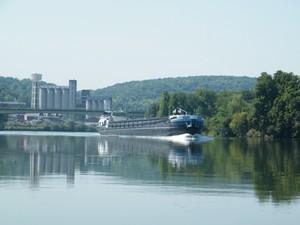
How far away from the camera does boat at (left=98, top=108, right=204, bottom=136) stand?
133 metres

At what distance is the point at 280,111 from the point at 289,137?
469 cm

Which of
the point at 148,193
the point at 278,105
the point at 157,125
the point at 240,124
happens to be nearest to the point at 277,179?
the point at 148,193

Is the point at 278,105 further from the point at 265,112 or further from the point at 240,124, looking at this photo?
the point at 240,124

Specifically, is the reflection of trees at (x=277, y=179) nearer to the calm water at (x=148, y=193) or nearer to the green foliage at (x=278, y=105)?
the calm water at (x=148, y=193)

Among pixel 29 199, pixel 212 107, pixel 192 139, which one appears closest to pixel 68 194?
pixel 29 199

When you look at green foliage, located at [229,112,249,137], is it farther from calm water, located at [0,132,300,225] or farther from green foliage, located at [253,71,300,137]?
calm water, located at [0,132,300,225]

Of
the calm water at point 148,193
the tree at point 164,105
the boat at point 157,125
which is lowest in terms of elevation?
the calm water at point 148,193

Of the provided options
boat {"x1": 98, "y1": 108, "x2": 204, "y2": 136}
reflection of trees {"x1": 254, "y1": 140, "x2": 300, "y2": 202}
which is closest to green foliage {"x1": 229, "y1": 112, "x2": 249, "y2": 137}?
boat {"x1": 98, "y1": 108, "x2": 204, "y2": 136}

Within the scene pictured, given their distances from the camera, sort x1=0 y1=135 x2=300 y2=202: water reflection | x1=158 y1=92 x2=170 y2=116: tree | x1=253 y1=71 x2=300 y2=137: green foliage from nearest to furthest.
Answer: x1=0 y1=135 x2=300 y2=202: water reflection < x1=253 y1=71 x2=300 y2=137: green foliage < x1=158 y1=92 x2=170 y2=116: tree

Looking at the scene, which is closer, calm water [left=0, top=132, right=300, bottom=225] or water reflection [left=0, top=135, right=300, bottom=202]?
calm water [left=0, top=132, right=300, bottom=225]

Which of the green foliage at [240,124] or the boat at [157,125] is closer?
the boat at [157,125]

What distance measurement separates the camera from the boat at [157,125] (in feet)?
436

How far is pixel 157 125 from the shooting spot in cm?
14800

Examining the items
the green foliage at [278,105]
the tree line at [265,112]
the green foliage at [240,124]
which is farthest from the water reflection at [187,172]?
the green foliage at [240,124]
